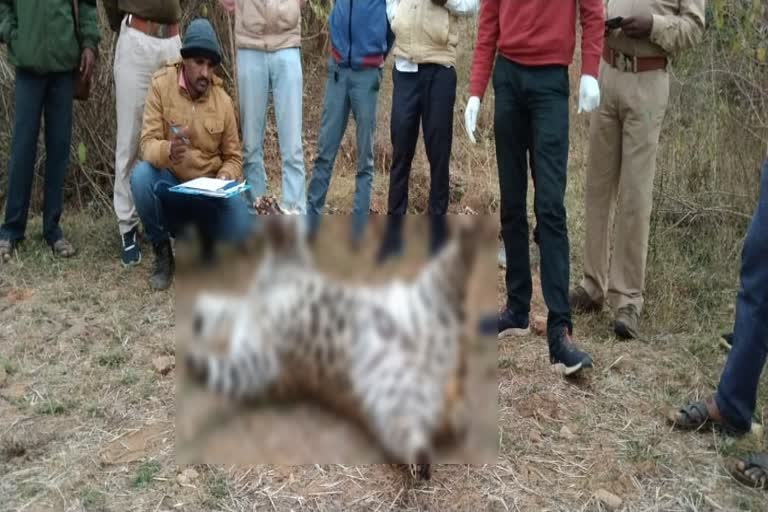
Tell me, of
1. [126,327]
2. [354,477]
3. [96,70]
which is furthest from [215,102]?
[354,477]

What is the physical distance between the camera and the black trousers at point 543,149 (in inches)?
131

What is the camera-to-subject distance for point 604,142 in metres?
3.97

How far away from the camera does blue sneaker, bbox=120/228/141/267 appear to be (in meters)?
4.79

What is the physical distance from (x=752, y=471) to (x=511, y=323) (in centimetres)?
123

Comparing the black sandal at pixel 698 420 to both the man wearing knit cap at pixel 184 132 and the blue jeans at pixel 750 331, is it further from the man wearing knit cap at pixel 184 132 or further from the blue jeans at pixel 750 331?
the man wearing knit cap at pixel 184 132

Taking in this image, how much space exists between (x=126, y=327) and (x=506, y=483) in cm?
221

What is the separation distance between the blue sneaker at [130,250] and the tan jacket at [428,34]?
1965 mm

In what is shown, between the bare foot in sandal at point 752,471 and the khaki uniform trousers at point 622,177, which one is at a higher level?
the khaki uniform trousers at point 622,177

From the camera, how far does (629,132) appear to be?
3822 mm

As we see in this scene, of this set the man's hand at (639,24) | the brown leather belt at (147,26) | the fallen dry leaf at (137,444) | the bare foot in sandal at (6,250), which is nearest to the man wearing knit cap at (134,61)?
the brown leather belt at (147,26)

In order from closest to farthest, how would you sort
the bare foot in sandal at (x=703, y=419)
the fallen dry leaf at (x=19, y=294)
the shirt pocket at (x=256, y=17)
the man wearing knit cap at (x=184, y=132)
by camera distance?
1. the bare foot in sandal at (x=703, y=419)
2. the man wearing knit cap at (x=184, y=132)
3. the fallen dry leaf at (x=19, y=294)
4. the shirt pocket at (x=256, y=17)

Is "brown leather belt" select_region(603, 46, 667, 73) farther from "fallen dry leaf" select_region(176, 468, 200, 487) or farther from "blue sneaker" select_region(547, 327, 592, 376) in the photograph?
"fallen dry leaf" select_region(176, 468, 200, 487)

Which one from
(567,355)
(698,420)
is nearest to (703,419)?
(698,420)

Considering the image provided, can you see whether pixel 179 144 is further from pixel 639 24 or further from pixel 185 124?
pixel 639 24
